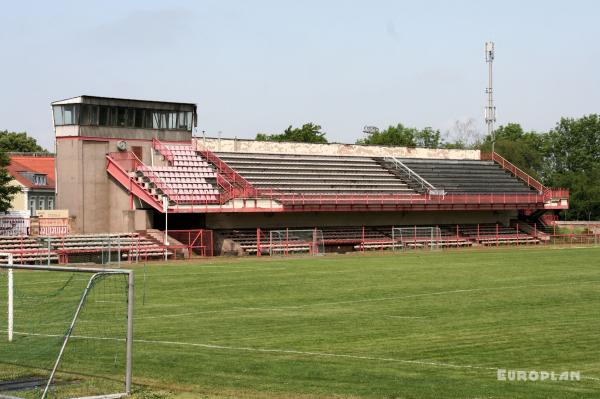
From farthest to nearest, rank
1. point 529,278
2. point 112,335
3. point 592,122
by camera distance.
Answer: point 592,122 → point 529,278 → point 112,335

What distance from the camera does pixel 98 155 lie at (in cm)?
6012

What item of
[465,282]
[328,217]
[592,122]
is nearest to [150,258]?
[328,217]

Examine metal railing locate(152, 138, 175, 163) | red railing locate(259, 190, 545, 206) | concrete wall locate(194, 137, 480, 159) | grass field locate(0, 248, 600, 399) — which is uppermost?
concrete wall locate(194, 137, 480, 159)

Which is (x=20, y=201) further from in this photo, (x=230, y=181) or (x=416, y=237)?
(x=416, y=237)

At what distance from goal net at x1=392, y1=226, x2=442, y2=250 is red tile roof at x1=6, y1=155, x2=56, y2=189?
38104 mm

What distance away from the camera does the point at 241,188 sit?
6075cm

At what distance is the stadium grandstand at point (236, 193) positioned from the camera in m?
58.2

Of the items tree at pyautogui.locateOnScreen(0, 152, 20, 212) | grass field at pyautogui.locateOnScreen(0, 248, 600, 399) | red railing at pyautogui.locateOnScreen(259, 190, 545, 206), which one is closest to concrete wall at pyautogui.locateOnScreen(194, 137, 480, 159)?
red railing at pyautogui.locateOnScreen(259, 190, 545, 206)

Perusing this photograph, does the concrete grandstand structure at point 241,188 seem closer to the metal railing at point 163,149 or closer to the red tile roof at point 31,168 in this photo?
A: the metal railing at point 163,149

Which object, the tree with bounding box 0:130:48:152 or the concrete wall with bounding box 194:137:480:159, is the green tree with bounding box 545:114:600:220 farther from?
the tree with bounding box 0:130:48:152

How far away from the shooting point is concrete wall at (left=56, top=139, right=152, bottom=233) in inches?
2336

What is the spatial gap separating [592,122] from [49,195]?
79248 mm

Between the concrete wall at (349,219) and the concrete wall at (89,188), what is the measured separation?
5.68 meters

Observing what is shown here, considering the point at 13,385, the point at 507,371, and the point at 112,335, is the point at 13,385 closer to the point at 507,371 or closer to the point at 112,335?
the point at 112,335
